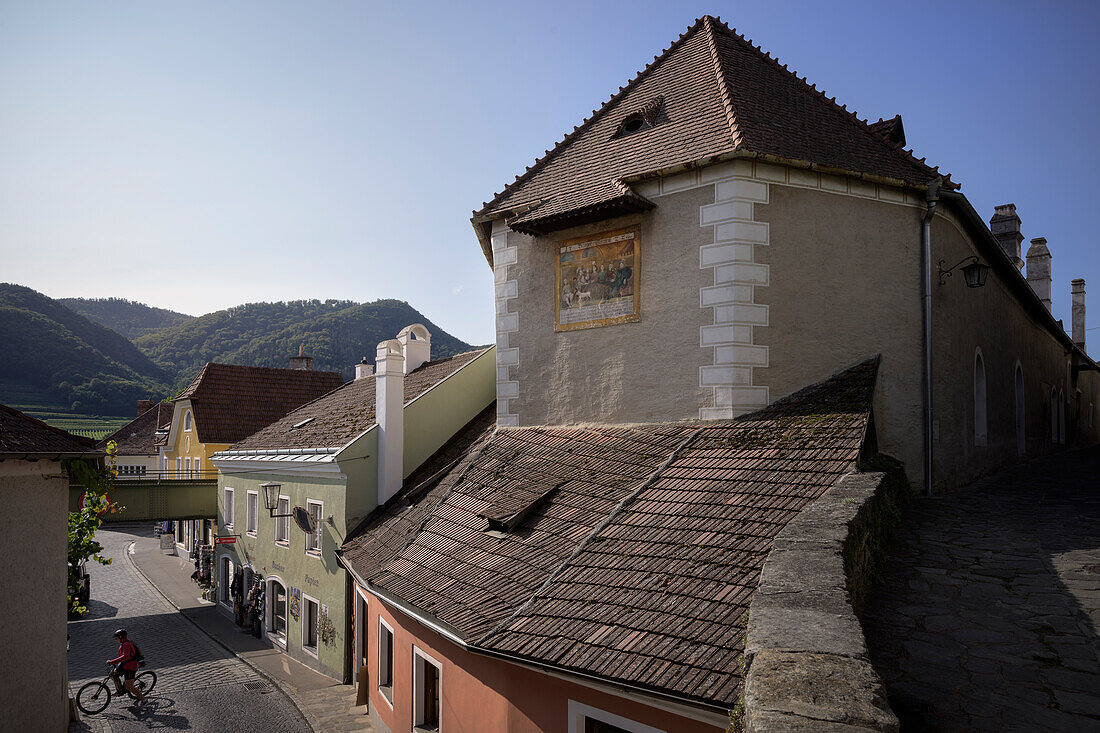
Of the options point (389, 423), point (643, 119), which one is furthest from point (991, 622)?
point (389, 423)

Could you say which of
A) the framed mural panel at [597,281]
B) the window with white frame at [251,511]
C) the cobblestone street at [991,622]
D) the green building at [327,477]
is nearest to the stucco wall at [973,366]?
the cobblestone street at [991,622]

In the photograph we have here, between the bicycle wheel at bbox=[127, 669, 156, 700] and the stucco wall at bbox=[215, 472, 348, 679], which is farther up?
the stucco wall at bbox=[215, 472, 348, 679]

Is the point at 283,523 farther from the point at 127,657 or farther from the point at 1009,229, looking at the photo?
the point at 1009,229

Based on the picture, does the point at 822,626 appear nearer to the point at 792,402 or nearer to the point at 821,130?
the point at 792,402

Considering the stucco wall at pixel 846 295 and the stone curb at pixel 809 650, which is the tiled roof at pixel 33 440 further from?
the stucco wall at pixel 846 295

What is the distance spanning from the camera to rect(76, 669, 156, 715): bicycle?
15312mm

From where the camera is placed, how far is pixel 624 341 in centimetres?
1142

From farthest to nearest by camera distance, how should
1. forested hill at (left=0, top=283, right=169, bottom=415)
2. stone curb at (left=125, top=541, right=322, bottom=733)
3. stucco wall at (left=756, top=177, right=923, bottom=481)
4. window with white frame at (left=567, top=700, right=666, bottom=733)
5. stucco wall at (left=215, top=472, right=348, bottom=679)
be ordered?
forested hill at (left=0, top=283, right=169, bottom=415)
stucco wall at (left=215, top=472, right=348, bottom=679)
stone curb at (left=125, top=541, right=322, bottom=733)
stucco wall at (left=756, top=177, right=923, bottom=481)
window with white frame at (left=567, top=700, right=666, bottom=733)

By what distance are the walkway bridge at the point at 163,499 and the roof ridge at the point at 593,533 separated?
1943cm

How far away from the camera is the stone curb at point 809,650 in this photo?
280 cm

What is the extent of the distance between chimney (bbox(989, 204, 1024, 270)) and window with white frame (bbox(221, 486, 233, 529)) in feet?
91.6

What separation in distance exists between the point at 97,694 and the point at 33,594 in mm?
7639

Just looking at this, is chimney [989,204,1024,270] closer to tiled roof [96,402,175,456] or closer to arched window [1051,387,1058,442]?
arched window [1051,387,1058,442]

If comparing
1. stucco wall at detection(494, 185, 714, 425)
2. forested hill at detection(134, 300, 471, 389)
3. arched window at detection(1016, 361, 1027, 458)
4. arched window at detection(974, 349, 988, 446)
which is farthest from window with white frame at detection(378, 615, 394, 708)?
forested hill at detection(134, 300, 471, 389)
